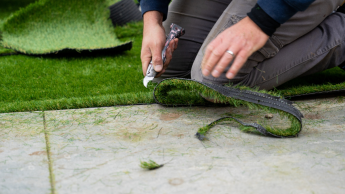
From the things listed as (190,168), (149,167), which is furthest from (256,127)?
(149,167)

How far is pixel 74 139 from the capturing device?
4.00 feet

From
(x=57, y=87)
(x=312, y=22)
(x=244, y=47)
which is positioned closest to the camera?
(x=244, y=47)

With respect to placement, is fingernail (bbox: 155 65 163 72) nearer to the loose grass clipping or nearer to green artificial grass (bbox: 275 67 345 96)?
the loose grass clipping

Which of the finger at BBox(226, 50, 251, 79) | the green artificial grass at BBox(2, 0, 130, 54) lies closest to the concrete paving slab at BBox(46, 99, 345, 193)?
the finger at BBox(226, 50, 251, 79)

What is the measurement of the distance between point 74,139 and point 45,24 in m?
2.51

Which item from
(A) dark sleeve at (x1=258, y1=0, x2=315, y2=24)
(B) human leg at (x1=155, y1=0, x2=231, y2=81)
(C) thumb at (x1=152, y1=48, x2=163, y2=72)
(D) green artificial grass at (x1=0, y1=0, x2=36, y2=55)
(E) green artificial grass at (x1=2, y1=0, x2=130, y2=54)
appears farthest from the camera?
(D) green artificial grass at (x1=0, y1=0, x2=36, y2=55)

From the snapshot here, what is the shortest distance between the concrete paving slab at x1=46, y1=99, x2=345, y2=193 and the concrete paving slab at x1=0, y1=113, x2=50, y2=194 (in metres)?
0.04

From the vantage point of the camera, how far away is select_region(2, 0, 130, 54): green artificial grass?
2902 mm

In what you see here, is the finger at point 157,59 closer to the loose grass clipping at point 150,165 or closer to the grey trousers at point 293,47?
the grey trousers at point 293,47

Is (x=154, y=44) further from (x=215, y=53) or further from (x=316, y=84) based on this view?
(x=316, y=84)

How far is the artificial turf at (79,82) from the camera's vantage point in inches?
64.4

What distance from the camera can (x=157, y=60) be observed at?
57.7 inches

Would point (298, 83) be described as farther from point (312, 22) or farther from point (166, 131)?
point (166, 131)

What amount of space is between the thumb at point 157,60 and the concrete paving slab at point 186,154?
8.8 inches
